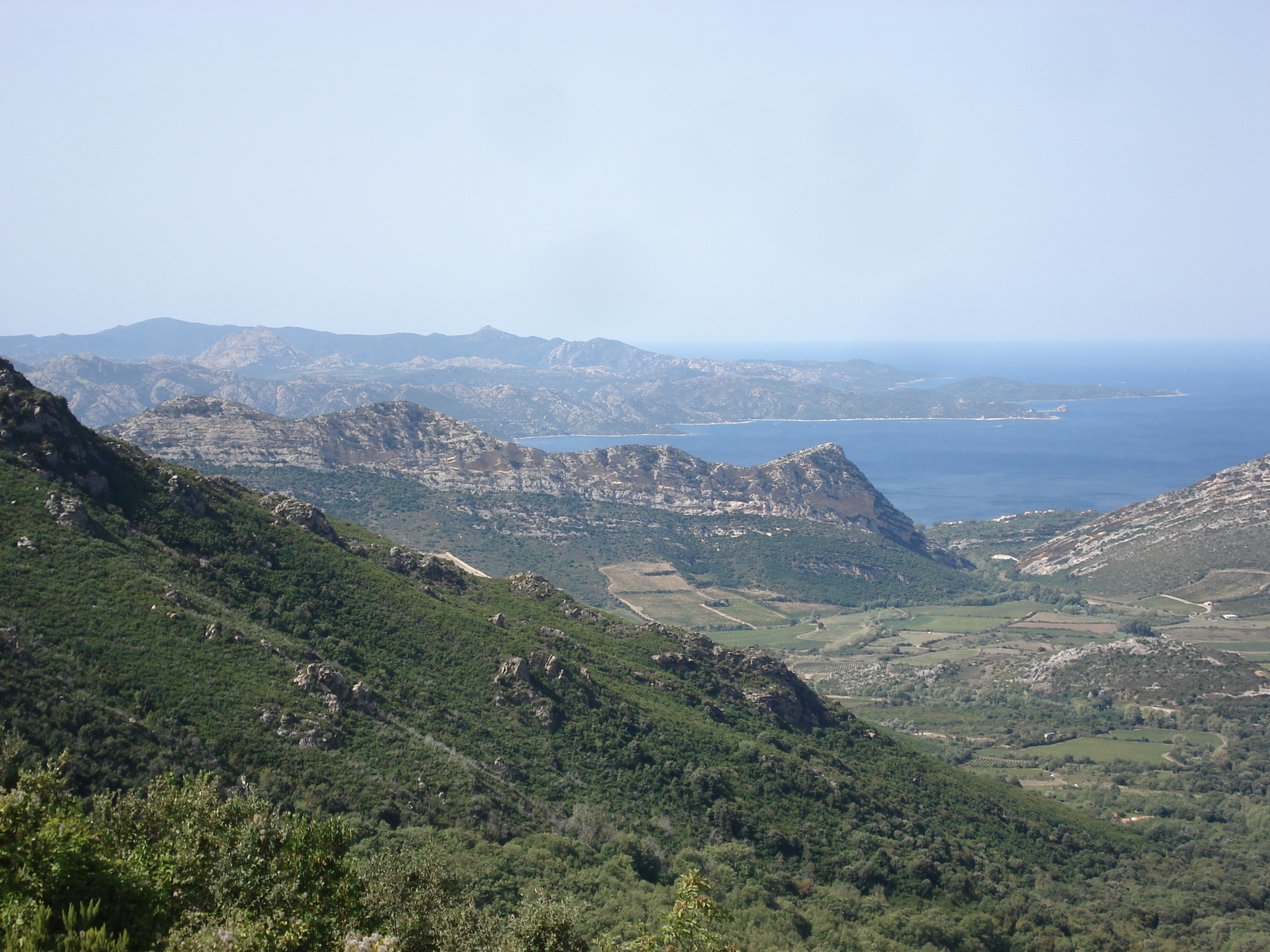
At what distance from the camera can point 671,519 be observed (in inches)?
7416

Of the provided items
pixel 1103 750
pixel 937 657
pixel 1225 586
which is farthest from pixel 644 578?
pixel 1225 586

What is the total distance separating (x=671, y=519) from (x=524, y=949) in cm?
16590

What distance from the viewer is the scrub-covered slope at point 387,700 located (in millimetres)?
39688

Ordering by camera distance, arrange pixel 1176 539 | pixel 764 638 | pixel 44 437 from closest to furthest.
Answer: pixel 44 437 < pixel 764 638 < pixel 1176 539

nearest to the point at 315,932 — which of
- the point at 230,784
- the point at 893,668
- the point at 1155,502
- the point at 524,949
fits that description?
the point at 524,949

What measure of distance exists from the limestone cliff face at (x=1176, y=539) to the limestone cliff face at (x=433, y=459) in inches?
1110

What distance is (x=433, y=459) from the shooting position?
614 feet

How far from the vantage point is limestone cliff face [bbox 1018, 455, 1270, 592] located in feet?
498

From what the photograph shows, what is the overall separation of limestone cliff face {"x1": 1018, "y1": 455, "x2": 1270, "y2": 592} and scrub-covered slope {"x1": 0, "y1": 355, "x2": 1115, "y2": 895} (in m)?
112

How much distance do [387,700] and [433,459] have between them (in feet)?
463

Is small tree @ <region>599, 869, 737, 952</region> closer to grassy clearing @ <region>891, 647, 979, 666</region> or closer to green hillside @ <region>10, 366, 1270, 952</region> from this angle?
green hillside @ <region>10, 366, 1270, 952</region>

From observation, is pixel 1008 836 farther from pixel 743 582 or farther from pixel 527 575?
pixel 743 582

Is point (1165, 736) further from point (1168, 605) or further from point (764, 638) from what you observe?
point (1168, 605)

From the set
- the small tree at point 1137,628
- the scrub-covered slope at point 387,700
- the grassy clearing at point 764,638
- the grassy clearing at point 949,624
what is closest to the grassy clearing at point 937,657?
the grassy clearing at point 949,624
